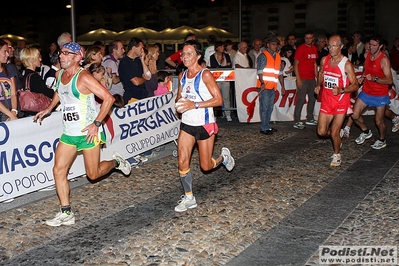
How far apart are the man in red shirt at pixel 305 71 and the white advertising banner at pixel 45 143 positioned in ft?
14.4

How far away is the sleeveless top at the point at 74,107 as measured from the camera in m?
6.01

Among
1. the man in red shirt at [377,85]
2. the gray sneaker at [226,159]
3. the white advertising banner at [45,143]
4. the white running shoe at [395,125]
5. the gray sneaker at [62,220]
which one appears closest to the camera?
the gray sneaker at [62,220]

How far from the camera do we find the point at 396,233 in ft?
19.0

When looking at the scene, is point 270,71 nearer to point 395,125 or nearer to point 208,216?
point 395,125

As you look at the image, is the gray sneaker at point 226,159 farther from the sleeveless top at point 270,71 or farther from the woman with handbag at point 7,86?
the sleeveless top at point 270,71

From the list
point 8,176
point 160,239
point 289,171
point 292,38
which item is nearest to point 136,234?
point 160,239

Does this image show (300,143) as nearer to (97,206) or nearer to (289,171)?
(289,171)

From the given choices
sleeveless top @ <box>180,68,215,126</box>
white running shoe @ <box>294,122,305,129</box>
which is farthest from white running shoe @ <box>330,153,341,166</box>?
white running shoe @ <box>294,122,305,129</box>

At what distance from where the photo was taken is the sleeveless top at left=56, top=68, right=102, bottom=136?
6.01 metres

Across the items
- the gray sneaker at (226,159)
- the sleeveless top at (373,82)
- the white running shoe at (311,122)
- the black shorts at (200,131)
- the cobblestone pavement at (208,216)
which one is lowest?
the cobblestone pavement at (208,216)

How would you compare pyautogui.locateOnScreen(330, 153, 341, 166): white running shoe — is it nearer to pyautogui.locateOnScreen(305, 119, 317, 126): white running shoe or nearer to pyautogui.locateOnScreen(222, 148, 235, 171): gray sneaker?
pyautogui.locateOnScreen(222, 148, 235, 171): gray sneaker

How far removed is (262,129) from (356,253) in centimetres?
703

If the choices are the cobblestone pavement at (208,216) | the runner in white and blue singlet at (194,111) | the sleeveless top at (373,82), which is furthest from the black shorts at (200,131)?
the sleeveless top at (373,82)

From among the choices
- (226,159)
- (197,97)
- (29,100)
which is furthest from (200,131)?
(29,100)
